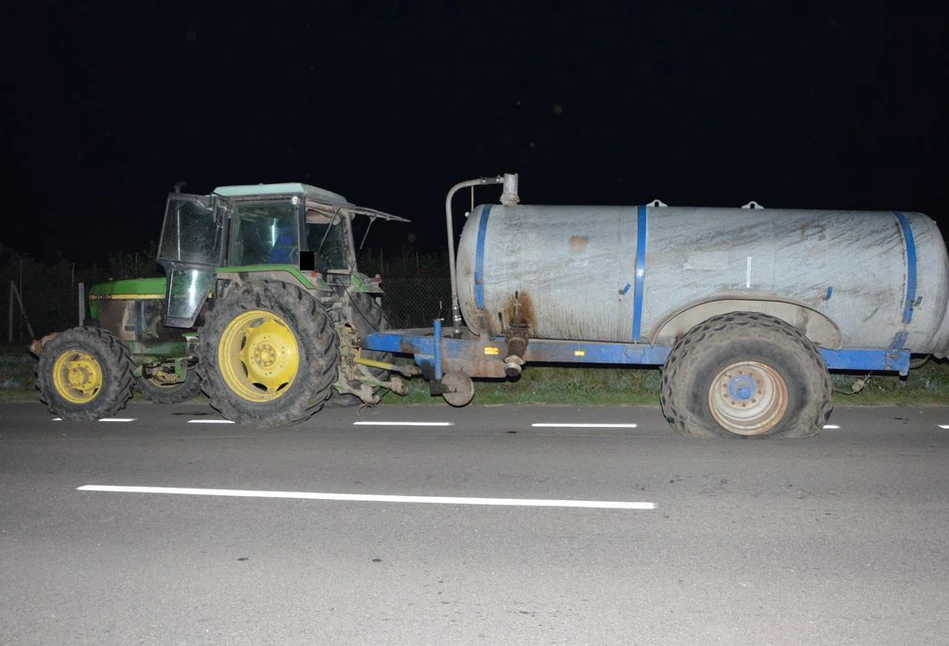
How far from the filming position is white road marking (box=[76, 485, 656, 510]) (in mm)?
5309

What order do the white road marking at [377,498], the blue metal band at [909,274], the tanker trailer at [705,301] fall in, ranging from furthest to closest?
1. the blue metal band at [909,274]
2. the tanker trailer at [705,301]
3. the white road marking at [377,498]

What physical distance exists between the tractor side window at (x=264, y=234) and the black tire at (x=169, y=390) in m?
2.17

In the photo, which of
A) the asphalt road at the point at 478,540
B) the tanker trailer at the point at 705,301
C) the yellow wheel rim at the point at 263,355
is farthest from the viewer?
the yellow wheel rim at the point at 263,355

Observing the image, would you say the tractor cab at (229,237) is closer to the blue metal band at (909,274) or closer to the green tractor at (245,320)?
the green tractor at (245,320)

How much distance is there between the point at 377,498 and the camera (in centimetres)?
552

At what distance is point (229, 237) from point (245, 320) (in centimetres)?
107

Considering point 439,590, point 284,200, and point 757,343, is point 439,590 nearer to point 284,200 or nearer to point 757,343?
point 757,343

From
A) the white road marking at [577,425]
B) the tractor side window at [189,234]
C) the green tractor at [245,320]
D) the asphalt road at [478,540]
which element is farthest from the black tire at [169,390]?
the white road marking at [577,425]

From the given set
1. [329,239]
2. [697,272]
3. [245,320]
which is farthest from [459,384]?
[697,272]

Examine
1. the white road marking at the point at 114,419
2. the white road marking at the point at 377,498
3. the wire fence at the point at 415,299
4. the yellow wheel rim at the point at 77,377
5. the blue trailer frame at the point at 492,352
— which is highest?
the wire fence at the point at 415,299

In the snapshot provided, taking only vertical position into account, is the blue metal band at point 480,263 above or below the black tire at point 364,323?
above

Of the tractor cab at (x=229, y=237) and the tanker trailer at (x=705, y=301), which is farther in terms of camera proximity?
the tractor cab at (x=229, y=237)

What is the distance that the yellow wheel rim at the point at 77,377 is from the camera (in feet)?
29.4

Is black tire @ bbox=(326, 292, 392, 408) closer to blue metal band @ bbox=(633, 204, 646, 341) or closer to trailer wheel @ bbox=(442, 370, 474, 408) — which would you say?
trailer wheel @ bbox=(442, 370, 474, 408)
